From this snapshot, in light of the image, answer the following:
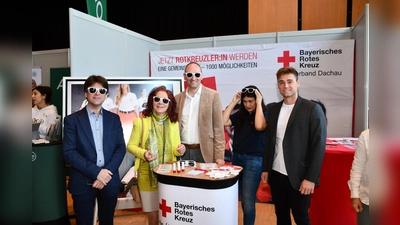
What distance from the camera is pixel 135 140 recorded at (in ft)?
7.46

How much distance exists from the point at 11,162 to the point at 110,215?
2.03 meters

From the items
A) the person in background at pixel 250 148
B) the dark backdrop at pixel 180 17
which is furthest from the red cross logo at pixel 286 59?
the dark backdrop at pixel 180 17

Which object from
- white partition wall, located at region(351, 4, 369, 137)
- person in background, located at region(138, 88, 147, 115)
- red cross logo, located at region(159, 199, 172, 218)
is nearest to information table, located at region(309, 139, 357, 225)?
white partition wall, located at region(351, 4, 369, 137)

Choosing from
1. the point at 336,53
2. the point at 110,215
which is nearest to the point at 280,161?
the point at 110,215

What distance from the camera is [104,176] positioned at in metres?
1.99

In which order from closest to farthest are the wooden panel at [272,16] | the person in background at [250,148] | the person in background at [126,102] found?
the person in background at [250,148]
the person in background at [126,102]
the wooden panel at [272,16]

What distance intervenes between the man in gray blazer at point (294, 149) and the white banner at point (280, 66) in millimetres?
1656

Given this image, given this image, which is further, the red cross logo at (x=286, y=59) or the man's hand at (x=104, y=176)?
the red cross logo at (x=286, y=59)

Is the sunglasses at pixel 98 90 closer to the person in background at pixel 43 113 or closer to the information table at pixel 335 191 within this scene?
the person in background at pixel 43 113

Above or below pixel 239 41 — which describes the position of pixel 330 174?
below

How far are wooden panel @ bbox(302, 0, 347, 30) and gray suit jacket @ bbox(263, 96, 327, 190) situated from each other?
235cm

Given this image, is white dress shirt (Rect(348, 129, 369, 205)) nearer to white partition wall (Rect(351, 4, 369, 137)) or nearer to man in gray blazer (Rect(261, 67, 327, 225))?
man in gray blazer (Rect(261, 67, 327, 225))

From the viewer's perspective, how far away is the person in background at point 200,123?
2477mm

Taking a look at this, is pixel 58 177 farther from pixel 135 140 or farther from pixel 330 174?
pixel 330 174
